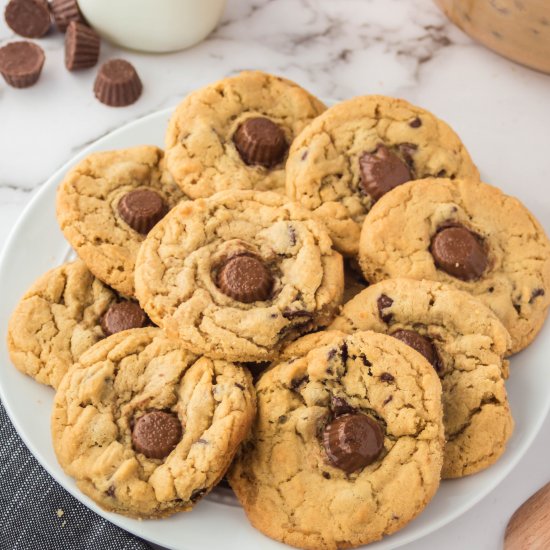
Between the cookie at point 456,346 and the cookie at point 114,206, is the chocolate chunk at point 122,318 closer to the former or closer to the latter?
the cookie at point 114,206

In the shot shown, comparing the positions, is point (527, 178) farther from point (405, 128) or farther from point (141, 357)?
point (141, 357)

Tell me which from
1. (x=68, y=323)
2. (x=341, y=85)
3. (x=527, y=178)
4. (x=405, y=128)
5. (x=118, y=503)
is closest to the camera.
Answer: (x=118, y=503)

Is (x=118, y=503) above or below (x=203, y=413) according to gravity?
below

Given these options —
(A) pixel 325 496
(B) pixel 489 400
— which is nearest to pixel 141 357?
(A) pixel 325 496

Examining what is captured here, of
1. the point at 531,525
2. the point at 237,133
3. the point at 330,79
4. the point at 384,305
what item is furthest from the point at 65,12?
the point at 531,525

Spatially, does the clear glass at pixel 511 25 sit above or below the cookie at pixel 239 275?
above

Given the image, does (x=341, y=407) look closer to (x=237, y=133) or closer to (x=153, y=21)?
(x=237, y=133)

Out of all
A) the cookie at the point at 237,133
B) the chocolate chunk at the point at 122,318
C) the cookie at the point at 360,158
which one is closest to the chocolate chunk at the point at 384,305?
the cookie at the point at 360,158

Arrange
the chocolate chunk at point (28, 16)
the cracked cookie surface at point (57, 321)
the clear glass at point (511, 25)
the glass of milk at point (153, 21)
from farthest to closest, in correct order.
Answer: the chocolate chunk at point (28, 16), the glass of milk at point (153, 21), the clear glass at point (511, 25), the cracked cookie surface at point (57, 321)
